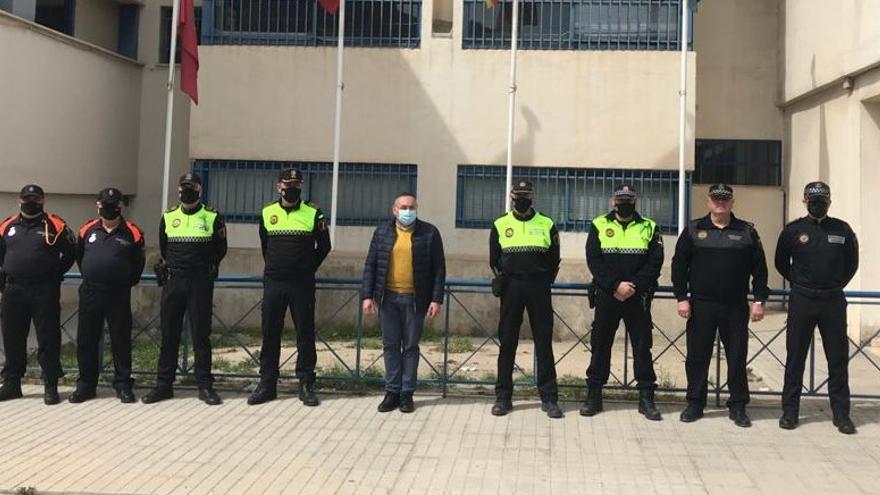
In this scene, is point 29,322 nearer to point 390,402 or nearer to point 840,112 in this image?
point 390,402

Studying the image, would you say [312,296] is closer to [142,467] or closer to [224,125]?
[142,467]

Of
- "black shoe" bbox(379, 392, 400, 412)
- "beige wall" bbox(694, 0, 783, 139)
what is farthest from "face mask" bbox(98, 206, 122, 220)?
A: "beige wall" bbox(694, 0, 783, 139)

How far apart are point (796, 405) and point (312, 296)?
4142 mm

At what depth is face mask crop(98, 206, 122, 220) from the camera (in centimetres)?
625

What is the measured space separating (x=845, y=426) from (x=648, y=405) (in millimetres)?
1503

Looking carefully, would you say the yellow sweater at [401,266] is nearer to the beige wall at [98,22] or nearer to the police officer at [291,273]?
the police officer at [291,273]

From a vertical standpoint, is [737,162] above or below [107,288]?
above

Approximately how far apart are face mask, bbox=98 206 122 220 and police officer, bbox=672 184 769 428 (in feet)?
15.8

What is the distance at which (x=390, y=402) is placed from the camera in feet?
20.5

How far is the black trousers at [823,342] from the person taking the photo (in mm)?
5711

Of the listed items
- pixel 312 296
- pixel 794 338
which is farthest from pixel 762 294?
pixel 312 296

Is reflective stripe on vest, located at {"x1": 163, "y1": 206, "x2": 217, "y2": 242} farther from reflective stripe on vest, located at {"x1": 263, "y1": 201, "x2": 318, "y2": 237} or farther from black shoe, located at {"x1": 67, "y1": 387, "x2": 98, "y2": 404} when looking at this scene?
black shoe, located at {"x1": 67, "y1": 387, "x2": 98, "y2": 404}

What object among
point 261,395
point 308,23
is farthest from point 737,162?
point 261,395

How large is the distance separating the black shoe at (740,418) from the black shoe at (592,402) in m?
1.08
